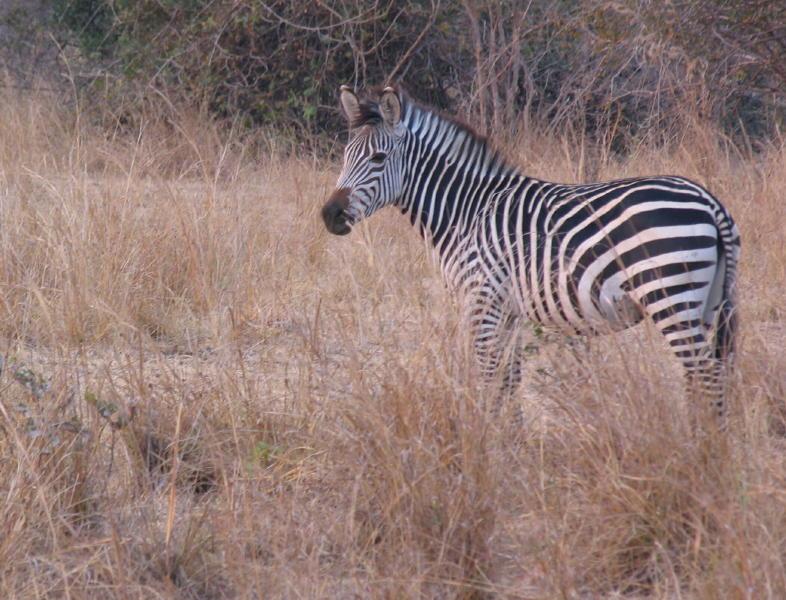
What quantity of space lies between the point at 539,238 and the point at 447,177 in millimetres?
609

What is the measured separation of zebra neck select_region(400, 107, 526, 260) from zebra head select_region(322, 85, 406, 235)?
0.07 meters

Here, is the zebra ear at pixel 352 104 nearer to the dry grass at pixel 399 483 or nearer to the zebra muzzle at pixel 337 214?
the zebra muzzle at pixel 337 214

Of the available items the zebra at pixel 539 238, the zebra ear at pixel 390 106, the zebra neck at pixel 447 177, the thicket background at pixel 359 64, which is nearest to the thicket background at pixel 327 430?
the zebra at pixel 539 238

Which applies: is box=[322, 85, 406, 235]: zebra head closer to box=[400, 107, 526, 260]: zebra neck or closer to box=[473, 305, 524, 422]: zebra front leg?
box=[400, 107, 526, 260]: zebra neck

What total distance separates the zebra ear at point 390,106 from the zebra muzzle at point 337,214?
0.35m

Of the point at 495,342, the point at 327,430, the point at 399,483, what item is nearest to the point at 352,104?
the point at 495,342

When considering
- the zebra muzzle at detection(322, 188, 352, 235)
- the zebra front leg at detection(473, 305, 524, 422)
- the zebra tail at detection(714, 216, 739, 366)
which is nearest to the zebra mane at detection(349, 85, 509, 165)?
the zebra muzzle at detection(322, 188, 352, 235)

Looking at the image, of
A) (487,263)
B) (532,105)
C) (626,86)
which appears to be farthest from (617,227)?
(532,105)

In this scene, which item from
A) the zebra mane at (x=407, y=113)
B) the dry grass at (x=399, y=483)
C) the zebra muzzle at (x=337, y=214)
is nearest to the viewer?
the dry grass at (x=399, y=483)

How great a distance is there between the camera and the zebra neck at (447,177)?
4.33 metres

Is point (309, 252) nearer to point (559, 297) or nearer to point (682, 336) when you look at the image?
point (559, 297)

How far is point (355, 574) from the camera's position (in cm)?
287

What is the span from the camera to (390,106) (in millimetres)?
4363

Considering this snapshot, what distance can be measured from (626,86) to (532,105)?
1.06 m
